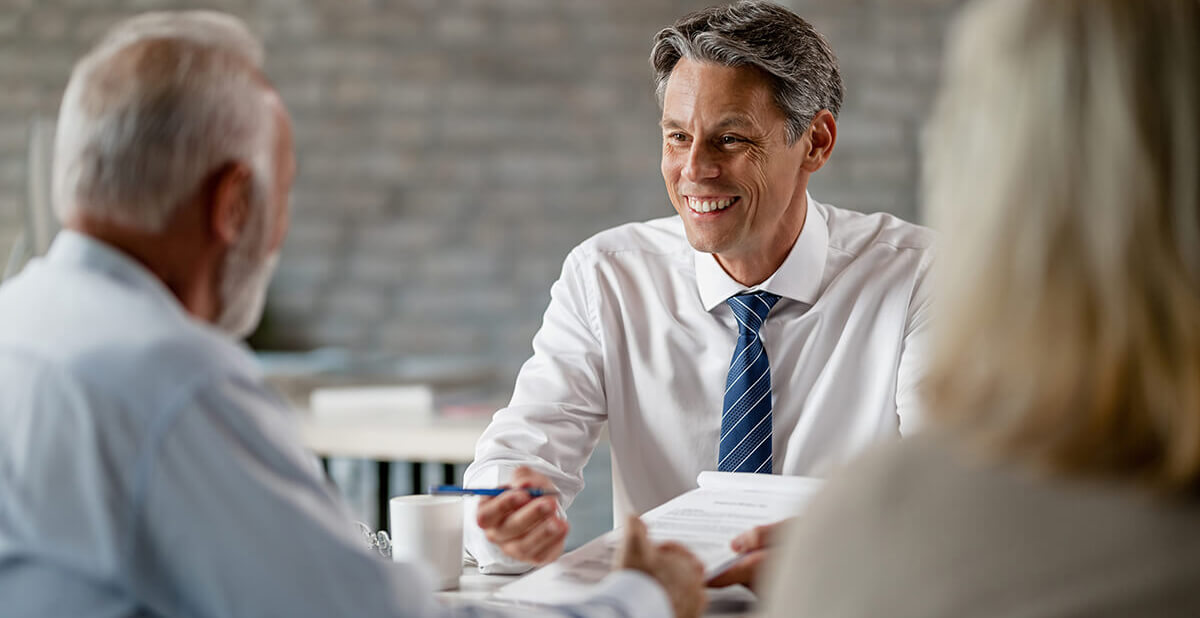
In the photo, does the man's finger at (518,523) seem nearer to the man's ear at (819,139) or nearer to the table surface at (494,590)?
the table surface at (494,590)

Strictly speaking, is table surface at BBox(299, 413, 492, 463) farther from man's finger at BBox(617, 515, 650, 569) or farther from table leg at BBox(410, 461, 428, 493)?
man's finger at BBox(617, 515, 650, 569)

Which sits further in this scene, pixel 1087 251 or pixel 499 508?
pixel 499 508

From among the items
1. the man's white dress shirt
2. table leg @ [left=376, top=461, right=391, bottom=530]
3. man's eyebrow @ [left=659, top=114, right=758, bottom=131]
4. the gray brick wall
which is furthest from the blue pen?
the gray brick wall

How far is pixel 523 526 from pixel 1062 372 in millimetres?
850

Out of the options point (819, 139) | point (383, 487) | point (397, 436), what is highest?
point (819, 139)

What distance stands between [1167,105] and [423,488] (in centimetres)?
293

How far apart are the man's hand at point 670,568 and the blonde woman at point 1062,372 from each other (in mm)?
394

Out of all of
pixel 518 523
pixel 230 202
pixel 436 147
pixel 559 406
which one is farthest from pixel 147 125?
pixel 436 147

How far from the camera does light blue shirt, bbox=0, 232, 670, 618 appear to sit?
0.81 meters

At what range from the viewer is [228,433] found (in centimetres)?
84

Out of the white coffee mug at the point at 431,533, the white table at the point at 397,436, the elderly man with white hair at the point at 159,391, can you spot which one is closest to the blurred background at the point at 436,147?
the white table at the point at 397,436

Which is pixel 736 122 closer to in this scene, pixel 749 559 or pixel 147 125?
pixel 749 559

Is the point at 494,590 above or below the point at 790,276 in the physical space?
below

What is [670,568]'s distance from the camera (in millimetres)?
1104
